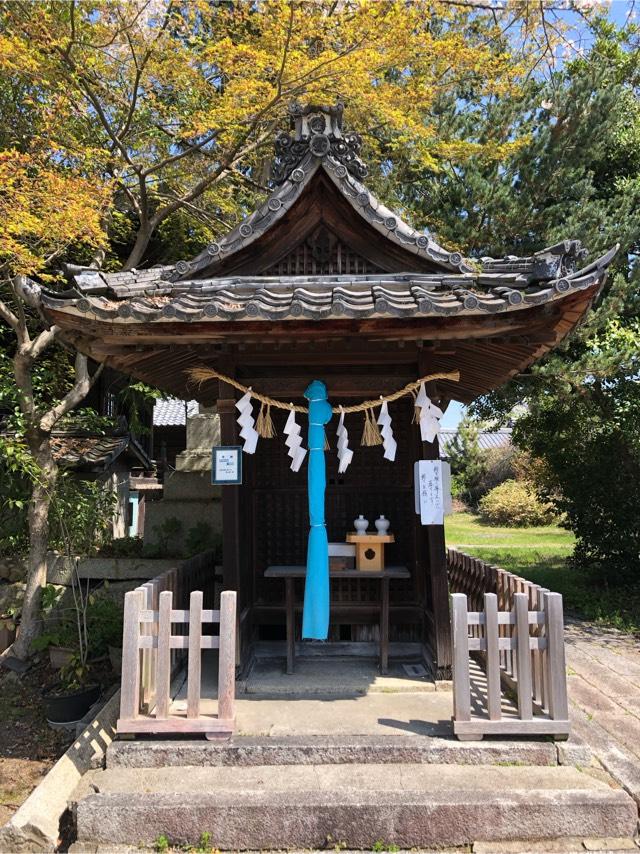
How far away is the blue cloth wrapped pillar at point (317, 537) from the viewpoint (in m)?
5.25

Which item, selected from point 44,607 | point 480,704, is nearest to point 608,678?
point 480,704

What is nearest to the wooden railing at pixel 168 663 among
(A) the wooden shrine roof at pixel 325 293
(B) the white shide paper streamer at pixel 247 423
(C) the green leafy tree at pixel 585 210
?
(B) the white shide paper streamer at pixel 247 423

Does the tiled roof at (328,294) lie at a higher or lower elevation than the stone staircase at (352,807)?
higher

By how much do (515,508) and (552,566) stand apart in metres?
13.1

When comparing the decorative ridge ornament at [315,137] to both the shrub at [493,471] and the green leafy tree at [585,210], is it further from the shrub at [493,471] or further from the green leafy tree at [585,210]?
the shrub at [493,471]

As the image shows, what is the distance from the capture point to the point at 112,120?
394 inches

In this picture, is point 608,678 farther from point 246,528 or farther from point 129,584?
point 129,584

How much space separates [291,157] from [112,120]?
229 inches

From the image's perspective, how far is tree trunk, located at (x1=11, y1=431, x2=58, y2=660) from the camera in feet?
29.4

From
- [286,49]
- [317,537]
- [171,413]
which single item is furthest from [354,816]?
[171,413]

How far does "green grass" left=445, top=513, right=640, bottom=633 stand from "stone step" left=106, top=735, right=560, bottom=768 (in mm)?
7519

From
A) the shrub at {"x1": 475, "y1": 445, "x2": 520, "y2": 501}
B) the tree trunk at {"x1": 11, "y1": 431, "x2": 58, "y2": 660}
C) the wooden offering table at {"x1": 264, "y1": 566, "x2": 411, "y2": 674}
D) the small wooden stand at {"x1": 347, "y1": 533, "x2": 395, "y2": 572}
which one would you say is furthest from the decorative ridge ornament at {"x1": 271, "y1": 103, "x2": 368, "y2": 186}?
the shrub at {"x1": 475, "y1": 445, "x2": 520, "y2": 501}

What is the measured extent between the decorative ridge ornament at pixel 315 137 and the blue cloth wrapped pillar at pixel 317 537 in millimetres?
2384

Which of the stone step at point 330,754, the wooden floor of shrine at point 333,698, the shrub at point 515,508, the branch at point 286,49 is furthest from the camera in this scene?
the shrub at point 515,508
